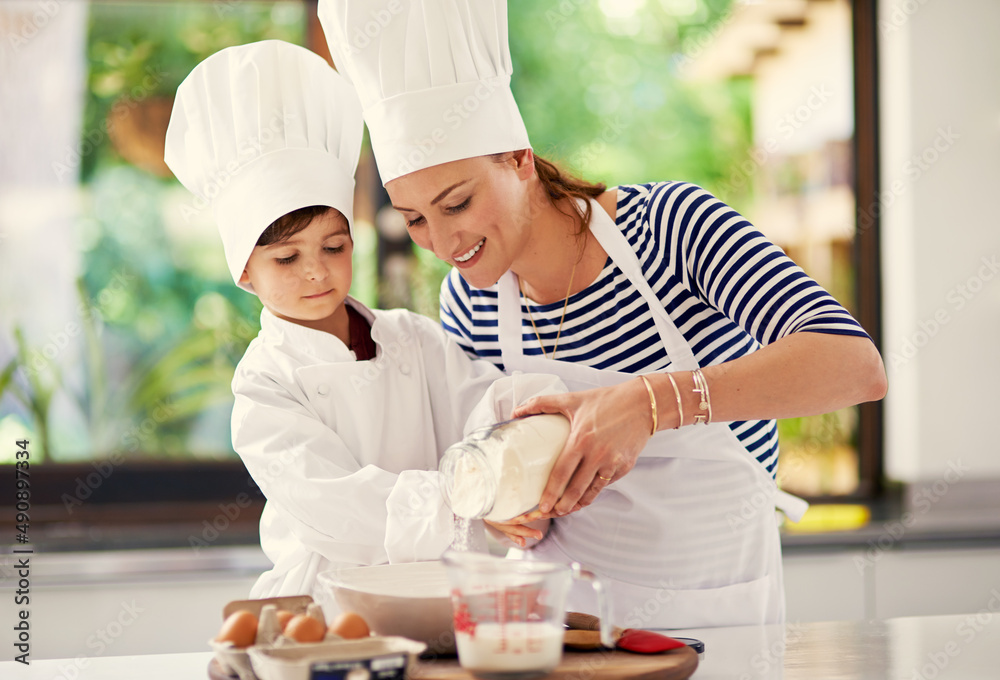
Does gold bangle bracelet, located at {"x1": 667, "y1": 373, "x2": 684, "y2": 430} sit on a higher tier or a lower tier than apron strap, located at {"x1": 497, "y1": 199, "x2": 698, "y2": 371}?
lower

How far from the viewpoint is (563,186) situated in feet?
4.66

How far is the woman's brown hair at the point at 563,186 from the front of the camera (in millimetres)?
1410

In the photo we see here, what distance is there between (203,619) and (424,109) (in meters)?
1.57

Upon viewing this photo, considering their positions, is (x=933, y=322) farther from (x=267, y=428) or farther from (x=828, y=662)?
(x=267, y=428)

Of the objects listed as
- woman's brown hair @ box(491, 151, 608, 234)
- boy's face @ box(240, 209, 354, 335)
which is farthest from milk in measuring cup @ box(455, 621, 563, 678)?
woman's brown hair @ box(491, 151, 608, 234)

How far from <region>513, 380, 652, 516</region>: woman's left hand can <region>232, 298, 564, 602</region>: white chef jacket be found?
14 cm

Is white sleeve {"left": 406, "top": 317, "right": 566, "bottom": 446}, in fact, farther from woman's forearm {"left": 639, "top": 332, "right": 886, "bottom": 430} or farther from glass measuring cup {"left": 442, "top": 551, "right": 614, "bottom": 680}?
glass measuring cup {"left": 442, "top": 551, "right": 614, "bottom": 680}

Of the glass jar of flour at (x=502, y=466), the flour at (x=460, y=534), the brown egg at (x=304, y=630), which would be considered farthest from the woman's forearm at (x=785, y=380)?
the brown egg at (x=304, y=630)

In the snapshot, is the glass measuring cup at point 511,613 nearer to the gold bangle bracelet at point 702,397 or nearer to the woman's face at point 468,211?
the gold bangle bracelet at point 702,397

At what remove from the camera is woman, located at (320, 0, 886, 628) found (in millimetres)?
1124

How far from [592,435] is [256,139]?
631 mm

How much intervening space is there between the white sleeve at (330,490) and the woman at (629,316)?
0.14 metres

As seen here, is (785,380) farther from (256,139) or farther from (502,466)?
(256,139)

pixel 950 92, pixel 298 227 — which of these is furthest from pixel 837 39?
pixel 298 227
